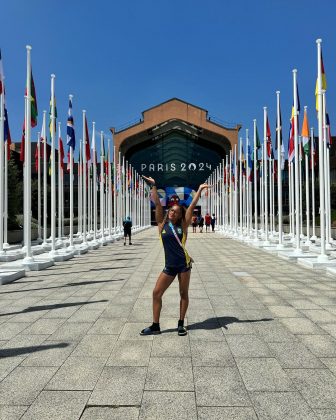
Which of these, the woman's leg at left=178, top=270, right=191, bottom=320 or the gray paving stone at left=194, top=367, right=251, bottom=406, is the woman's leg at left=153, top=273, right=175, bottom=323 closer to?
the woman's leg at left=178, top=270, right=191, bottom=320

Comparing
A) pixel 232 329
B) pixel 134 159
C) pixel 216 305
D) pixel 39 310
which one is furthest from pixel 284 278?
pixel 134 159

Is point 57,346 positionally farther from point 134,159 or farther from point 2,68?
point 134,159

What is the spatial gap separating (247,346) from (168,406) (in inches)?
79.3

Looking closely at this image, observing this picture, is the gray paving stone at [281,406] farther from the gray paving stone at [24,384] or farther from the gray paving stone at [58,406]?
the gray paving stone at [24,384]

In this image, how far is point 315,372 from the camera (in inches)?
178

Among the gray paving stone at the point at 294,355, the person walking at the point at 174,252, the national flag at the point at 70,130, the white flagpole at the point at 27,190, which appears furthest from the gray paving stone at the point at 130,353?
the national flag at the point at 70,130

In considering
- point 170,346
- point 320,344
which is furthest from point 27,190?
point 320,344

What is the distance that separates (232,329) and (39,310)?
3.61 metres

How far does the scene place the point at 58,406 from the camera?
3.73 metres

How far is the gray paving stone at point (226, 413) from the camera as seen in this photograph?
351cm

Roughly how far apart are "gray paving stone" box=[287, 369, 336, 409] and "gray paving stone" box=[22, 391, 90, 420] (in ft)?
6.62

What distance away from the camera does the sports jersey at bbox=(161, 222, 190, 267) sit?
19.0 feet

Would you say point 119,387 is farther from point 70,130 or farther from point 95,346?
point 70,130

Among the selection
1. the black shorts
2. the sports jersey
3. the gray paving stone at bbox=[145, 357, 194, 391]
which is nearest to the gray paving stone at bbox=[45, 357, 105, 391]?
the gray paving stone at bbox=[145, 357, 194, 391]
